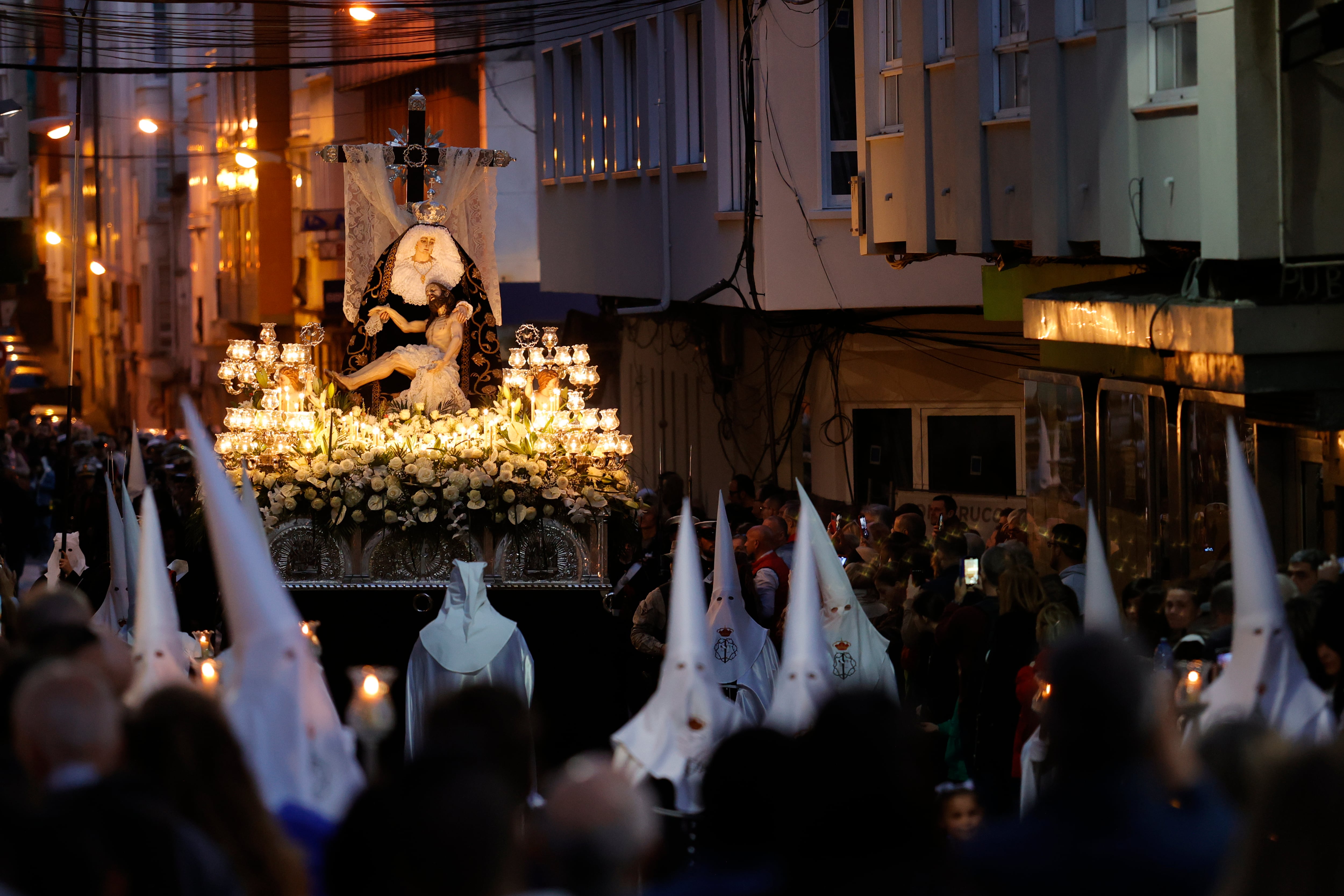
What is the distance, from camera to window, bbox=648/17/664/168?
22.8m

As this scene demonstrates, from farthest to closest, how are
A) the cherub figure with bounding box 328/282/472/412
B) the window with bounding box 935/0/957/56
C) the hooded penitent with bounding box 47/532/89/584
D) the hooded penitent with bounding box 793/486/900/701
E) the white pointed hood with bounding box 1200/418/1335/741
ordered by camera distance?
the window with bounding box 935/0/957/56
the cherub figure with bounding box 328/282/472/412
the hooded penitent with bounding box 47/532/89/584
the hooded penitent with bounding box 793/486/900/701
the white pointed hood with bounding box 1200/418/1335/741

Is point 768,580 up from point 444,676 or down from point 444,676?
up

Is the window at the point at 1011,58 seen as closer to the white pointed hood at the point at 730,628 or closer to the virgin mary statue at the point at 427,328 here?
the virgin mary statue at the point at 427,328

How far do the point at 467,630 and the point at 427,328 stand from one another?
403 cm

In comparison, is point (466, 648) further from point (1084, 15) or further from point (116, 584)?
point (1084, 15)

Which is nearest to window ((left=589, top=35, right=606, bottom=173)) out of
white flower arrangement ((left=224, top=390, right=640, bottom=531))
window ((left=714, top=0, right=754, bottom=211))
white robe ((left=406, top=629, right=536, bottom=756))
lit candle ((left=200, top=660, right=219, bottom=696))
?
window ((left=714, top=0, right=754, bottom=211))

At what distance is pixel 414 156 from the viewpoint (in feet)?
49.5

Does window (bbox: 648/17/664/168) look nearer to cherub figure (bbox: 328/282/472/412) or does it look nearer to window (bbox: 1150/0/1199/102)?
cherub figure (bbox: 328/282/472/412)

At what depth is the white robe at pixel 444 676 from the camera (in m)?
11.0

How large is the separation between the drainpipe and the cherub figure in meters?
7.71

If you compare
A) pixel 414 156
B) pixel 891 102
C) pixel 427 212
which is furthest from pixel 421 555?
pixel 891 102

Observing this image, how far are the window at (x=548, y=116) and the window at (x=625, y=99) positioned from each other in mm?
2818

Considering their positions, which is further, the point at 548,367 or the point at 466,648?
the point at 548,367

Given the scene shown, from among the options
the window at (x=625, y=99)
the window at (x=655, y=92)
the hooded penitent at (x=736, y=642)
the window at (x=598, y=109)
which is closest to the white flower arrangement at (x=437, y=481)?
the hooded penitent at (x=736, y=642)
